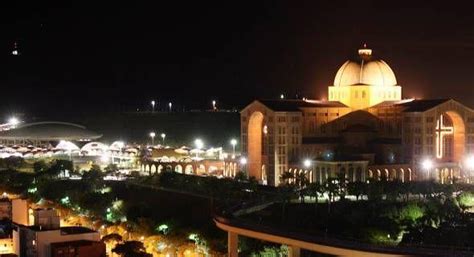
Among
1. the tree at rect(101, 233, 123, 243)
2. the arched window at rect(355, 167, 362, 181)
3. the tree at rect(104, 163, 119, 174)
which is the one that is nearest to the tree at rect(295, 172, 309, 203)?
the arched window at rect(355, 167, 362, 181)

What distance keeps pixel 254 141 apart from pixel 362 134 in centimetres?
641

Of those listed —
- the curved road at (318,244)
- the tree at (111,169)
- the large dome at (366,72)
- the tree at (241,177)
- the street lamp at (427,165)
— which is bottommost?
the curved road at (318,244)

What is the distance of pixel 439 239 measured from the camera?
30031 mm

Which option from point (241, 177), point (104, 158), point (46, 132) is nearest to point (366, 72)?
point (241, 177)

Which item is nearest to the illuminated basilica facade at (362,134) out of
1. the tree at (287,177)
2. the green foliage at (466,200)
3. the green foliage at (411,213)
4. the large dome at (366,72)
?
the large dome at (366,72)

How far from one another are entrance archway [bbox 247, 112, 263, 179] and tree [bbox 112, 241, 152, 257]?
1491 cm

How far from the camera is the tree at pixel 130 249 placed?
34031 millimetres

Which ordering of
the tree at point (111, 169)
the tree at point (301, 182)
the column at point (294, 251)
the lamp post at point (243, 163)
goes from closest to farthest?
the column at point (294, 251), the tree at point (301, 182), the lamp post at point (243, 163), the tree at point (111, 169)

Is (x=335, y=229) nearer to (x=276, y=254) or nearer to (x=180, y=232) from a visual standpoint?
(x=276, y=254)

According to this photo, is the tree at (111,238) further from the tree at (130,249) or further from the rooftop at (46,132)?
the rooftop at (46,132)

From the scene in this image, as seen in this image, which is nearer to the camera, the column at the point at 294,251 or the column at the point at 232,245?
the column at the point at 294,251

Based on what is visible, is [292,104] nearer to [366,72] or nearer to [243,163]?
[243,163]

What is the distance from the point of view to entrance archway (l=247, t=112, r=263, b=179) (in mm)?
49375

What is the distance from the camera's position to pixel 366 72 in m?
49.8
